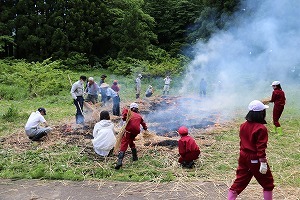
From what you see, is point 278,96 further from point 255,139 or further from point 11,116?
point 11,116

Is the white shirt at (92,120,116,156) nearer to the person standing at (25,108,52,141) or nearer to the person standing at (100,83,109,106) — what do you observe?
the person standing at (25,108,52,141)

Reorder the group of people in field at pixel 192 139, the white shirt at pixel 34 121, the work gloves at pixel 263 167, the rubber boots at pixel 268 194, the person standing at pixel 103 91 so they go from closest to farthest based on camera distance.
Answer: the work gloves at pixel 263 167
the group of people in field at pixel 192 139
the rubber boots at pixel 268 194
the white shirt at pixel 34 121
the person standing at pixel 103 91

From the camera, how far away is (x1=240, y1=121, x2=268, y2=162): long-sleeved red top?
4.31 meters

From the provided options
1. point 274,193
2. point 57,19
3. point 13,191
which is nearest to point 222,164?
point 274,193

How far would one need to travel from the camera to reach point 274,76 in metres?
23.4

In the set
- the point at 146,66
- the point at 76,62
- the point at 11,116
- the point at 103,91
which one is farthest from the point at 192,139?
the point at 76,62

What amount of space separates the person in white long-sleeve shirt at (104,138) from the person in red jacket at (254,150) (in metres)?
3.47

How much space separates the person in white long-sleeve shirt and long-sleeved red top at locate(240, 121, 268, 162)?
3598 mm

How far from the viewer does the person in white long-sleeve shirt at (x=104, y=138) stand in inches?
293

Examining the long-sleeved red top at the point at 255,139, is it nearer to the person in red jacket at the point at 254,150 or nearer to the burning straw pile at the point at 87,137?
the person in red jacket at the point at 254,150

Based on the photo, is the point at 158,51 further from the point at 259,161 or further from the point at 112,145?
the point at 259,161

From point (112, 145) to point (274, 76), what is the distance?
61.8 feet

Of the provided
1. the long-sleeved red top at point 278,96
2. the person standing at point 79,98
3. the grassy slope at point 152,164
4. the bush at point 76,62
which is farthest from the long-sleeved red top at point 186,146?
the bush at point 76,62

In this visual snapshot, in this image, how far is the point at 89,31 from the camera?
29.0m
